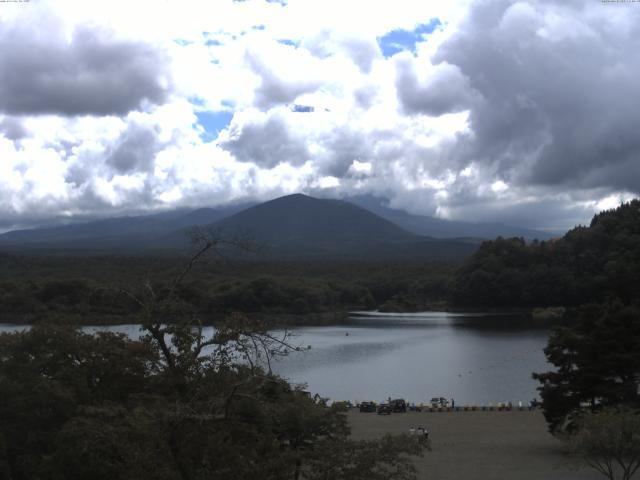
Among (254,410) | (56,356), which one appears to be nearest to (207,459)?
(254,410)

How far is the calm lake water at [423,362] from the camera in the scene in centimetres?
2747

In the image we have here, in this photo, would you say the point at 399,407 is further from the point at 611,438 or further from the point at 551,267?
the point at 551,267

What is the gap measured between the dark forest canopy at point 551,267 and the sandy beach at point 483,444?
129 feet

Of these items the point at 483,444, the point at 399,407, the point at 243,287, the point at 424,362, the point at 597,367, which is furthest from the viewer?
the point at 243,287

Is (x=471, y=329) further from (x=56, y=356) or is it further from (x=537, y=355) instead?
(x=56, y=356)

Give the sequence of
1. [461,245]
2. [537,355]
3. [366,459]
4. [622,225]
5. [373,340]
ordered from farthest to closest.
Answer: [461,245] → [622,225] → [373,340] → [537,355] → [366,459]

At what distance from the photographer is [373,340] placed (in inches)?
1778

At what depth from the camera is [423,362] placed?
35.2 m

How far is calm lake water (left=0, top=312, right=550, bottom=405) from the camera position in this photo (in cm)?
2747

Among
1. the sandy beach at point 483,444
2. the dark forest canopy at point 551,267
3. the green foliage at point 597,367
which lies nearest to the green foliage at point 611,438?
the sandy beach at point 483,444

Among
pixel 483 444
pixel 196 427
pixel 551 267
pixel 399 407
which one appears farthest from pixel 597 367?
pixel 551 267

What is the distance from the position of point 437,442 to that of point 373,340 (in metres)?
27.4

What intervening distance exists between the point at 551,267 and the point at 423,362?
33.6 metres

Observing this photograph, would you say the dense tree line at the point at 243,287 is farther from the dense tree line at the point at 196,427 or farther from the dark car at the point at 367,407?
the dense tree line at the point at 196,427
